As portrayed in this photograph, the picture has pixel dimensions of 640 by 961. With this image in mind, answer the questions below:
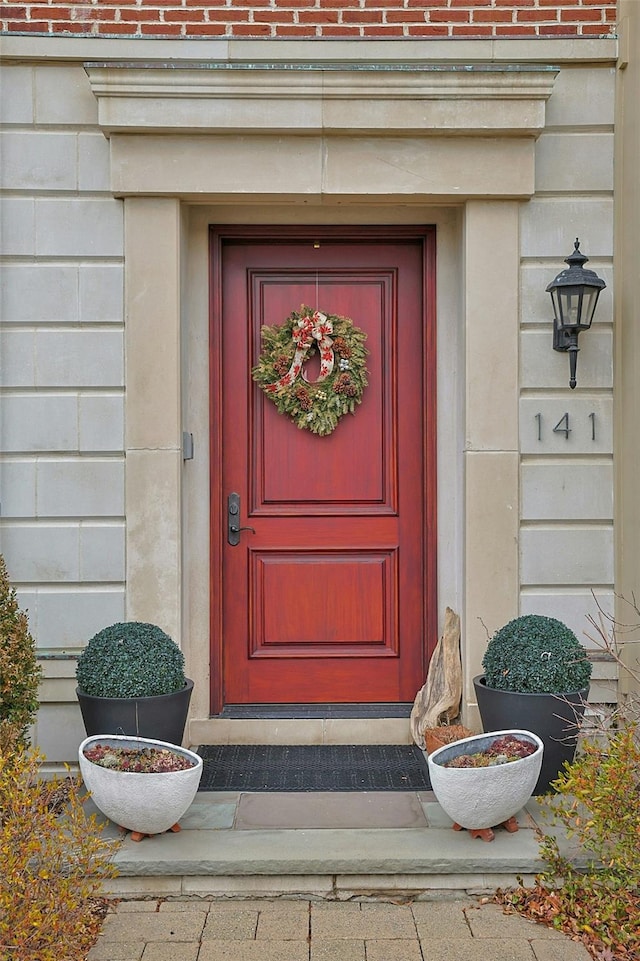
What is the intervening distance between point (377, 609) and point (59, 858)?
240 cm

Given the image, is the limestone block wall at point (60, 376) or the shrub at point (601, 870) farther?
the limestone block wall at point (60, 376)

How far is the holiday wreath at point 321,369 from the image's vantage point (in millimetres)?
4969

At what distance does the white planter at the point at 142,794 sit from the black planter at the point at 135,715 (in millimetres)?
291

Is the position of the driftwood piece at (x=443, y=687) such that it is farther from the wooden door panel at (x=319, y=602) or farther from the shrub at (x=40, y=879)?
the shrub at (x=40, y=879)

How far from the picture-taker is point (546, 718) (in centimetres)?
402

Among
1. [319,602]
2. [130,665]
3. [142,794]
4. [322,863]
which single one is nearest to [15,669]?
[130,665]

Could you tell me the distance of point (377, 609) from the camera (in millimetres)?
5082

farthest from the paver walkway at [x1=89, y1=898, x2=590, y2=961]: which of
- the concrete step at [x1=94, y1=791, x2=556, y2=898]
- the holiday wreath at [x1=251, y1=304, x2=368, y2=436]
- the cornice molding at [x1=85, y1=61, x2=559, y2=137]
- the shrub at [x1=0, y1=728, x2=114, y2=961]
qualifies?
the cornice molding at [x1=85, y1=61, x2=559, y2=137]

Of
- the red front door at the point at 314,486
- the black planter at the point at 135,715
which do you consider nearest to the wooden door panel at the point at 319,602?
the red front door at the point at 314,486

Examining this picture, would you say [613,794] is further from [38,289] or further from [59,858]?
[38,289]

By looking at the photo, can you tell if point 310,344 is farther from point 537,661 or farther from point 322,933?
point 322,933

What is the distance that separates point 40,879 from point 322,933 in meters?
1.02

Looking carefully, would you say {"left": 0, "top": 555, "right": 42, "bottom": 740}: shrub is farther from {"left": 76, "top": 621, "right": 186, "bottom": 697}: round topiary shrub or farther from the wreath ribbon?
the wreath ribbon

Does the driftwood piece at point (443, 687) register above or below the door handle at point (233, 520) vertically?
below
